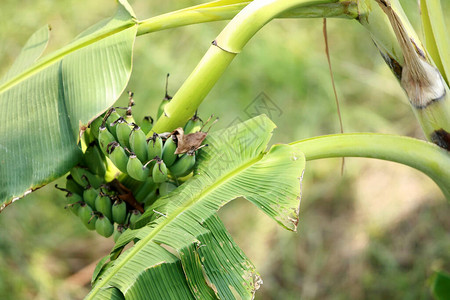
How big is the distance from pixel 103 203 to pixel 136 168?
117 mm

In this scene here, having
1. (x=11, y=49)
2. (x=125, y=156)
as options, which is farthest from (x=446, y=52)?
(x=11, y=49)

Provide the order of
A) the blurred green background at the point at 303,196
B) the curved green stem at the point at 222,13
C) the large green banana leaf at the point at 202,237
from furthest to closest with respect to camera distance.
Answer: the blurred green background at the point at 303,196
the curved green stem at the point at 222,13
the large green banana leaf at the point at 202,237

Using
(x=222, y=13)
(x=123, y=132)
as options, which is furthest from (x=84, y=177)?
(x=222, y=13)

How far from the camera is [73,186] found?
95 cm

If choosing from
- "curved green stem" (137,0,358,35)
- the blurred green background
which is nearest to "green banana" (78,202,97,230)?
"curved green stem" (137,0,358,35)

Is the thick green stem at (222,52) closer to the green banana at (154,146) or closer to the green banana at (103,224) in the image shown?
the green banana at (154,146)

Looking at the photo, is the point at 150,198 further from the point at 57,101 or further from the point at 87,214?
the point at 57,101

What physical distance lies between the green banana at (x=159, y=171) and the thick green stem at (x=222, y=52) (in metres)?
0.07

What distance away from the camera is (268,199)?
31.0 inches

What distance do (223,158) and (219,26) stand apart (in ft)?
5.34

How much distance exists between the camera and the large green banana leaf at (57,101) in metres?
0.84

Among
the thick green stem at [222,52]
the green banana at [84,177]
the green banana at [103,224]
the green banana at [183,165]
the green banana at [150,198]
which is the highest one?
the thick green stem at [222,52]

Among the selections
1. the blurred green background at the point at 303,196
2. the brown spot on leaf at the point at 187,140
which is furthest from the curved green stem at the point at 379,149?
the blurred green background at the point at 303,196

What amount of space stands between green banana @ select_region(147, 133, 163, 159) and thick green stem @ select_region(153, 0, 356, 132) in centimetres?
4
